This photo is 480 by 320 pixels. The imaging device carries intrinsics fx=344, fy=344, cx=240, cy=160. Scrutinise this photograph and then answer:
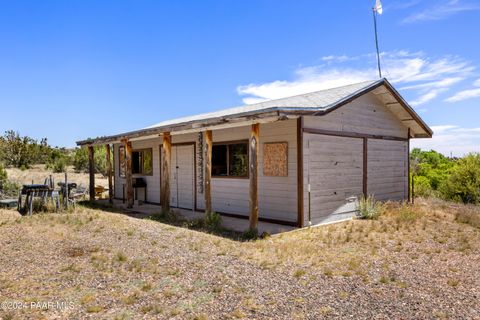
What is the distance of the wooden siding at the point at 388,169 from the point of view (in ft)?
35.7

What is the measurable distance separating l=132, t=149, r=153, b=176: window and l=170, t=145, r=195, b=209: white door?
1.82m

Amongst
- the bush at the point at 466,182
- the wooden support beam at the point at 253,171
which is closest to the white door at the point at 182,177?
the wooden support beam at the point at 253,171

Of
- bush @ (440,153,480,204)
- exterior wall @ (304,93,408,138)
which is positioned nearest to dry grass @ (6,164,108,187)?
exterior wall @ (304,93,408,138)

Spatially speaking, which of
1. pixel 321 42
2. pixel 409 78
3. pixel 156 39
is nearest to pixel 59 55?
pixel 156 39

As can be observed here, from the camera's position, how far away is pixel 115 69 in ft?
52.3

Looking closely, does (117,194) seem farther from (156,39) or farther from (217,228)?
(217,228)

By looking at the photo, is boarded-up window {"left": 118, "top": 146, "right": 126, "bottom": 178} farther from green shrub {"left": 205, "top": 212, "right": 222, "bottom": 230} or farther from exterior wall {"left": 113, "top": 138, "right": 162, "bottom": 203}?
green shrub {"left": 205, "top": 212, "right": 222, "bottom": 230}

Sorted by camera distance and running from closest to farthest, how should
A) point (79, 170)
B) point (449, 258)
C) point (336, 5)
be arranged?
point (449, 258), point (336, 5), point (79, 170)

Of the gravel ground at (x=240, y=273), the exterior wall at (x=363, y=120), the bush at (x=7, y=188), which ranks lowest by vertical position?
the gravel ground at (x=240, y=273)

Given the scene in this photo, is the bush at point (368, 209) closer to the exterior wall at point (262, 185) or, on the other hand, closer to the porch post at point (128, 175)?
the exterior wall at point (262, 185)

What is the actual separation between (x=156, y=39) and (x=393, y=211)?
12.2 meters

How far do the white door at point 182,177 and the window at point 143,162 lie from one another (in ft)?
5.96

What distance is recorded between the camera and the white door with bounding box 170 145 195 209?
12.0 meters

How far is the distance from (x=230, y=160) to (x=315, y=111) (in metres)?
3.42
